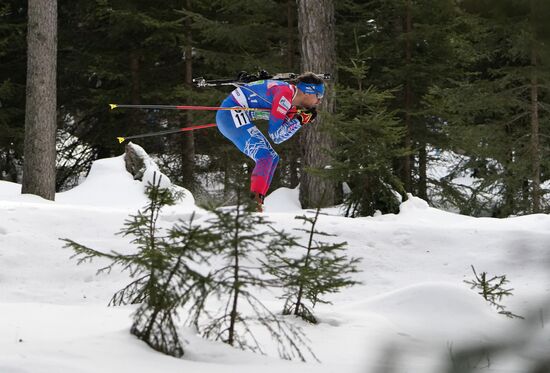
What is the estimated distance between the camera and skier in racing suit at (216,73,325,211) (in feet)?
25.8

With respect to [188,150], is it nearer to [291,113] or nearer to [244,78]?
[244,78]

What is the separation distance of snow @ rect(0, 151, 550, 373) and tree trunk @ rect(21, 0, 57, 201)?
4.06 feet

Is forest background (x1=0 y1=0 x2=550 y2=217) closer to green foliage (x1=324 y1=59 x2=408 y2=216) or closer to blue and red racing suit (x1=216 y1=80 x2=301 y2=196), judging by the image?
green foliage (x1=324 y1=59 x2=408 y2=216)

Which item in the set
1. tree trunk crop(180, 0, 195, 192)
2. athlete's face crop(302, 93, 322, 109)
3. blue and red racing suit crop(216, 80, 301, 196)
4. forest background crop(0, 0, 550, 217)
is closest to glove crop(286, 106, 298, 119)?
blue and red racing suit crop(216, 80, 301, 196)

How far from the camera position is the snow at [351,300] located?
1.81m

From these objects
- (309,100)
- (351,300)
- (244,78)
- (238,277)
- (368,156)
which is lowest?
(351,300)

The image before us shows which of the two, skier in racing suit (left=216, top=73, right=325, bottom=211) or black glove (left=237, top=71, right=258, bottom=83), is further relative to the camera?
black glove (left=237, top=71, right=258, bottom=83)

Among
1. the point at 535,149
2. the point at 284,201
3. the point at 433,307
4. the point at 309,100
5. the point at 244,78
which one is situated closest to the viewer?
the point at 433,307

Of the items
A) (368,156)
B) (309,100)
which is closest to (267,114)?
(309,100)

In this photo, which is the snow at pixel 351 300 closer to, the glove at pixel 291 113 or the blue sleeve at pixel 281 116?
the blue sleeve at pixel 281 116

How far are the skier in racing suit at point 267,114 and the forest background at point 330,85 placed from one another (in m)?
1.81

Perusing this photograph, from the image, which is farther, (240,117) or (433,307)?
(240,117)

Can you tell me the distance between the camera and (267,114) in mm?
8250

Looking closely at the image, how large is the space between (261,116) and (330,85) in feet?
13.0
